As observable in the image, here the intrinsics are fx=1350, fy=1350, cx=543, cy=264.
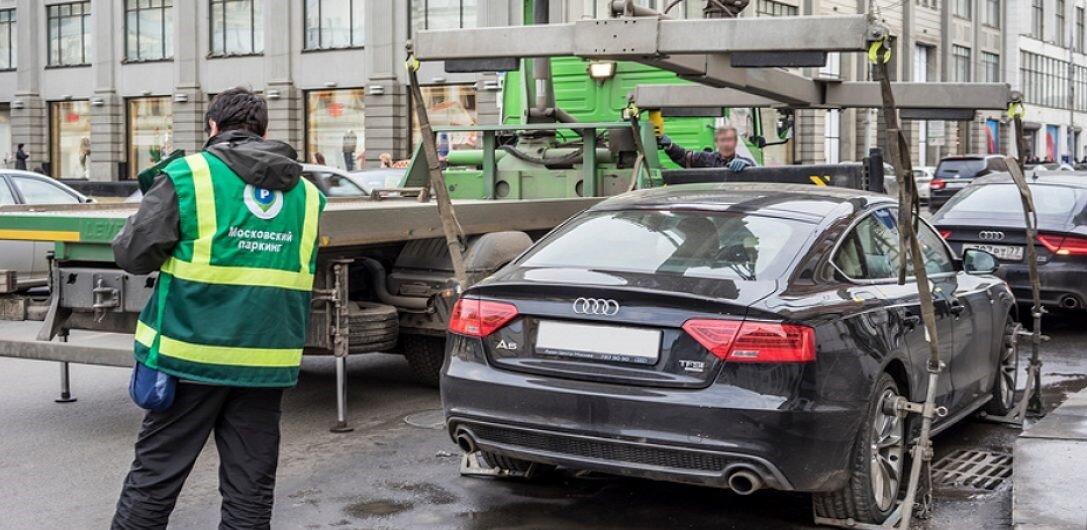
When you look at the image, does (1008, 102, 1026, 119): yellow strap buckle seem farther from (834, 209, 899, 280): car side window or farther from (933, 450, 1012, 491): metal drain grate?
(933, 450, 1012, 491): metal drain grate

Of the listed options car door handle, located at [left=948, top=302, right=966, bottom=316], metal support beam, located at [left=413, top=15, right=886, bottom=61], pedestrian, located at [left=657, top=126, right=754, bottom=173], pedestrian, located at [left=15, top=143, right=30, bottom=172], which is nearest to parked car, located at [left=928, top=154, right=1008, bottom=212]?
pedestrian, located at [left=657, top=126, right=754, bottom=173]

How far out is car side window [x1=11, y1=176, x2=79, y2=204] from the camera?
1450 cm

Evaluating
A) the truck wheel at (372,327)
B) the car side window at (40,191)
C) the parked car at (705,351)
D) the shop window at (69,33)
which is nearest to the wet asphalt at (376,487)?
the parked car at (705,351)

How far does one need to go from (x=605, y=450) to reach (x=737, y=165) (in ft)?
18.6

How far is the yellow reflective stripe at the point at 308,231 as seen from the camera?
16.1ft

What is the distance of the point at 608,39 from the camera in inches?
227

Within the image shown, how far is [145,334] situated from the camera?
469 centimetres

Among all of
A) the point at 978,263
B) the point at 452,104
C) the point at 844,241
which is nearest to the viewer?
the point at 844,241

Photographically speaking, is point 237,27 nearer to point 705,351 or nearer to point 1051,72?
point 705,351

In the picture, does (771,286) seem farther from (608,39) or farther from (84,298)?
(84,298)

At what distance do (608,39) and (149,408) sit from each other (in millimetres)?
2457

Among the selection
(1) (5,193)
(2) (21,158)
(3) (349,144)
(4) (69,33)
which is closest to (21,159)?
(2) (21,158)

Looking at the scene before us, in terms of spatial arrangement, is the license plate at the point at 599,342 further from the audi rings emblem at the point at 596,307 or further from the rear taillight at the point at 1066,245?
the rear taillight at the point at 1066,245

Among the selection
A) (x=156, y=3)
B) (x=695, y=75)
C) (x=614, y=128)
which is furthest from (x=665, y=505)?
(x=156, y=3)
